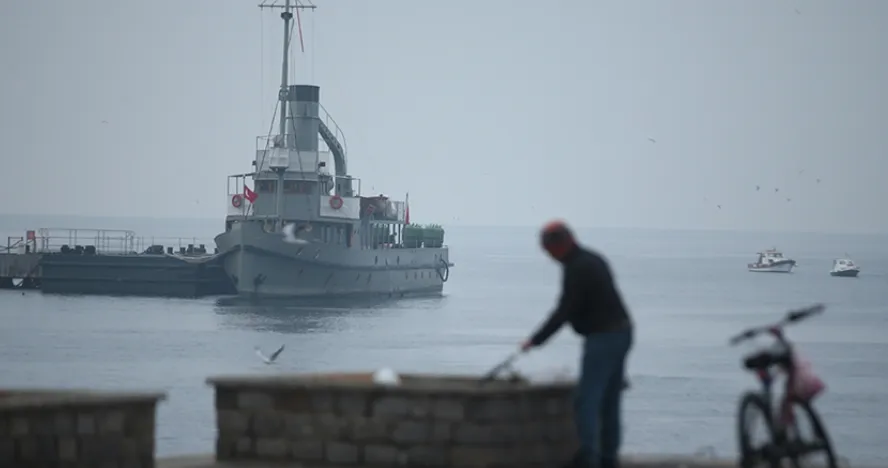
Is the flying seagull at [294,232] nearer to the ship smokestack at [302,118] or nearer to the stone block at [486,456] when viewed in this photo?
the ship smokestack at [302,118]

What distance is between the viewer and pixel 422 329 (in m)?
69.9

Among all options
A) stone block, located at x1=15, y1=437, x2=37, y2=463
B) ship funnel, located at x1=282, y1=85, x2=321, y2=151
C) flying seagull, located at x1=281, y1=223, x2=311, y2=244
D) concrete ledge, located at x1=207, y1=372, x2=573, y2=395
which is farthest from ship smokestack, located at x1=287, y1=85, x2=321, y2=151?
stone block, located at x1=15, y1=437, x2=37, y2=463

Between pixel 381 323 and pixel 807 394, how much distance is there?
62.0m

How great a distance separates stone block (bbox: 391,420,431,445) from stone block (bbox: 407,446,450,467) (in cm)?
6

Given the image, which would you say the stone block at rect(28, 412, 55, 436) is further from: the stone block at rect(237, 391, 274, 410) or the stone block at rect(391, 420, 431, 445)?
the stone block at rect(391, 420, 431, 445)

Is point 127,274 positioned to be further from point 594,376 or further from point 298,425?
point 594,376

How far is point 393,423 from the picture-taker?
1055 cm

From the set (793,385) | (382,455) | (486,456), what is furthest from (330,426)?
(793,385)

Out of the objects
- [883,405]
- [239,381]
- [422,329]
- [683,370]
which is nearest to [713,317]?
[422,329]

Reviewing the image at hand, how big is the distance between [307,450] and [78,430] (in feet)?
5.27

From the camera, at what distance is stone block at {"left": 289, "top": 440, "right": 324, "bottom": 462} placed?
10.8 metres

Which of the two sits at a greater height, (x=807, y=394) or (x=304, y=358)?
(x=807, y=394)

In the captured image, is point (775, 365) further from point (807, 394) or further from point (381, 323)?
point (381, 323)

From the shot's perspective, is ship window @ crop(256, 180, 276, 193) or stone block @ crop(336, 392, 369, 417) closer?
stone block @ crop(336, 392, 369, 417)
